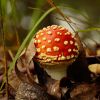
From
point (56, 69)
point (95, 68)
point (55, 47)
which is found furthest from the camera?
point (95, 68)

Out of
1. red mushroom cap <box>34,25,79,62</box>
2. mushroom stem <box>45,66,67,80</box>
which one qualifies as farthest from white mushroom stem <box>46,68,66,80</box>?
red mushroom cap <box>34,25,79,62</box>

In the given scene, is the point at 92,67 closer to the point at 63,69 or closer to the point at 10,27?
the point at 63,69

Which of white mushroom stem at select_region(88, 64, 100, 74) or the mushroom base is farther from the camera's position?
white mushroom stem at select_region(88, 64, 100, 74)

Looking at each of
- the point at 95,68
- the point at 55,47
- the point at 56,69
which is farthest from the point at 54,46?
the point at 95,68

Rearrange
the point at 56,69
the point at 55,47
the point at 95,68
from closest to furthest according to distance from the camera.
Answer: the point at 55,47 < the point at 56,69 < the point at 95,68

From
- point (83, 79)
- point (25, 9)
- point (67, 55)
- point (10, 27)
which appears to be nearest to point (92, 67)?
point (83, 79)

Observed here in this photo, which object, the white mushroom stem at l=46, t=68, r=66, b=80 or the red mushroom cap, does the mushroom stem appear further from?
the red mushroom cap

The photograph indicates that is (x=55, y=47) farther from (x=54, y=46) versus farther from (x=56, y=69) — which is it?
(x=56, y=69)
